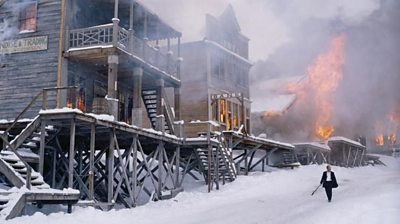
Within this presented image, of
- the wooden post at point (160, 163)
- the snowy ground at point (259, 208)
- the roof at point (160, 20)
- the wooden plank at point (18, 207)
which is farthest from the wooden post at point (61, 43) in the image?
the wooden plank at point (18, 207)

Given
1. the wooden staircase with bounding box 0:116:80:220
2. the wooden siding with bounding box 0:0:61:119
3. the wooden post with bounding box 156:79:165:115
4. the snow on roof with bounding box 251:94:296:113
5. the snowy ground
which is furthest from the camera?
the snow on roof with bounding box 251:94:296:113

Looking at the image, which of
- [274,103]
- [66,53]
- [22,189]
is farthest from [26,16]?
[274,103]

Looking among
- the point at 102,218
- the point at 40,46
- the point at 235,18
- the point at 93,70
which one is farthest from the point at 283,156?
the point at 102,218

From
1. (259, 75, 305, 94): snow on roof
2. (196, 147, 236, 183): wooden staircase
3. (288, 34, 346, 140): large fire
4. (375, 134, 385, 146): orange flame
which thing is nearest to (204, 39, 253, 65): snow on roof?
(288, 34, 346, 140): large fire

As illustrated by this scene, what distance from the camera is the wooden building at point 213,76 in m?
37.1

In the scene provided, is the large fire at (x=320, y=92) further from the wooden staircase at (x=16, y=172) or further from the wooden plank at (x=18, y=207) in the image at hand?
the wooden plank at (x=18, y=207)

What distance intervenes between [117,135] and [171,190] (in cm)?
411

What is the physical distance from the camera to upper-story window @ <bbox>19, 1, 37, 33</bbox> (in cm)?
2300

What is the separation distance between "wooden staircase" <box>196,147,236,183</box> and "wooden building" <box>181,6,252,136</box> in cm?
871

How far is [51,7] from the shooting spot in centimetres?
2262

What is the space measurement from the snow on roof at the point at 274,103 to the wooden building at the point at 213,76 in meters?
9.72

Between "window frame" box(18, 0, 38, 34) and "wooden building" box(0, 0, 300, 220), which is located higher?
"window frame" box(18, 0, 38, 34)

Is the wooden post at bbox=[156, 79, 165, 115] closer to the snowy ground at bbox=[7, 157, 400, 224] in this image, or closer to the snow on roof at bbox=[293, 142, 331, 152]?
the snowy ground at bbox=[7, 157, 400, 224]

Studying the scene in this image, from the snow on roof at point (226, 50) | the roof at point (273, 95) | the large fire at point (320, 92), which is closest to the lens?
the snow on roof at point (226, 50)
